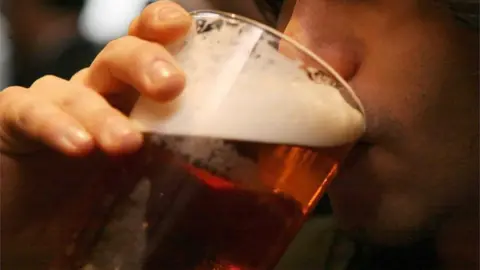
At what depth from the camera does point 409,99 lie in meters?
0.60

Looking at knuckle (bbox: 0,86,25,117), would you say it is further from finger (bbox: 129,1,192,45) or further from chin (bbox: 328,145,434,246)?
chin (bbox: 328,145,434,246)

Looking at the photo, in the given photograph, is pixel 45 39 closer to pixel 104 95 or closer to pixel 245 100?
pixel 104 95

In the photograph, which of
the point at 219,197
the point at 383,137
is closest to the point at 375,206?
the point at 383,137

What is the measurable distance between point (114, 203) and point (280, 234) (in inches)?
4.8

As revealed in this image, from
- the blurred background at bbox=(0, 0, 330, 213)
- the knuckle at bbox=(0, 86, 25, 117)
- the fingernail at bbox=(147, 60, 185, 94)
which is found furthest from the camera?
the blurred background at bbox=(0, 0, 330, 213)

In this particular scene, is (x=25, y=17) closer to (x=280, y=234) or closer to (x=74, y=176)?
(x=74, y=176)

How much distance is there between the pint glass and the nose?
0.15 m

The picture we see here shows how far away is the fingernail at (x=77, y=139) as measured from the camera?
0.46 metres

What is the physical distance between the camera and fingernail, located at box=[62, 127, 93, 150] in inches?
18.2

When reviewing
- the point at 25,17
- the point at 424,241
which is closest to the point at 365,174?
the point at 424,241

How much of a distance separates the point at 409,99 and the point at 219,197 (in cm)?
25

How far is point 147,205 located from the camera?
0.44m

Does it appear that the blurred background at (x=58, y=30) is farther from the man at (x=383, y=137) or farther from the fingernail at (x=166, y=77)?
the fingernail at (x=166, y=77)

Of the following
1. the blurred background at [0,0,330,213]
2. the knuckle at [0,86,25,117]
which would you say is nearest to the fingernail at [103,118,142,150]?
the knuckle at [0,86,25,117]
